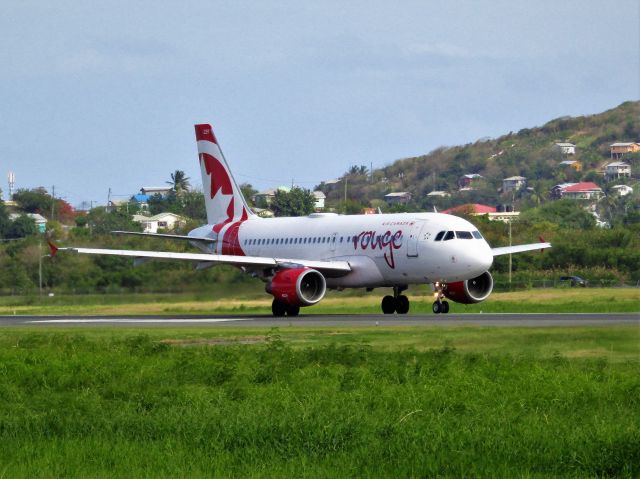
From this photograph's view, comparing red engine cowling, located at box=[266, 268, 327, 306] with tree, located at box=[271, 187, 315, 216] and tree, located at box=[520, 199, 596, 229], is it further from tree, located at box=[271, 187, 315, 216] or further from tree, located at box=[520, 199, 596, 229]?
tree, located at box=[520, 199, 596, 229]

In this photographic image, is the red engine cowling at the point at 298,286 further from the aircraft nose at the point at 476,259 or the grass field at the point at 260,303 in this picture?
the aircraft nose at the point at 476,259

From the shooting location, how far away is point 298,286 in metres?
45.5

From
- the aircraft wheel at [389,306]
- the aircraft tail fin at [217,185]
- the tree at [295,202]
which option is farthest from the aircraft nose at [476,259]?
the tree at [295,202]

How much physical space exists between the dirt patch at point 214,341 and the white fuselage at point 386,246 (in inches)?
543

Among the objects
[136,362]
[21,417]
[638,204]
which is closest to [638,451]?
[21,417]

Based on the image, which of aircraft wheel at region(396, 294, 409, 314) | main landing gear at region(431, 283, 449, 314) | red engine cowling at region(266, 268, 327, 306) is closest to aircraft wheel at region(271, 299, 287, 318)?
red engine cowling at region(266, 268, 327, 306)

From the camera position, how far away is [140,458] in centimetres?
1541

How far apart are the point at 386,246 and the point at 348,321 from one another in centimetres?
718

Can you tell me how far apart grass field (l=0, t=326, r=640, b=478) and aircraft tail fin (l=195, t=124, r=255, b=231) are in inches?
1088

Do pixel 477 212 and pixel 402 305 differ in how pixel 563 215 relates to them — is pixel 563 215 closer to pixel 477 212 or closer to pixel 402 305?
pixel 477 212

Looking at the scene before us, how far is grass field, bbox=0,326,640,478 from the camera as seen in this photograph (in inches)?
589

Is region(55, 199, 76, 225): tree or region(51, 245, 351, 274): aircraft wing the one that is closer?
region(51, 245, 351, 274): aircraft wing

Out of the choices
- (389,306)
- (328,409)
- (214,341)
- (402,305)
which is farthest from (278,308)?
(328,409)

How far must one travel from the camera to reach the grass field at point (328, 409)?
15.0 meters
